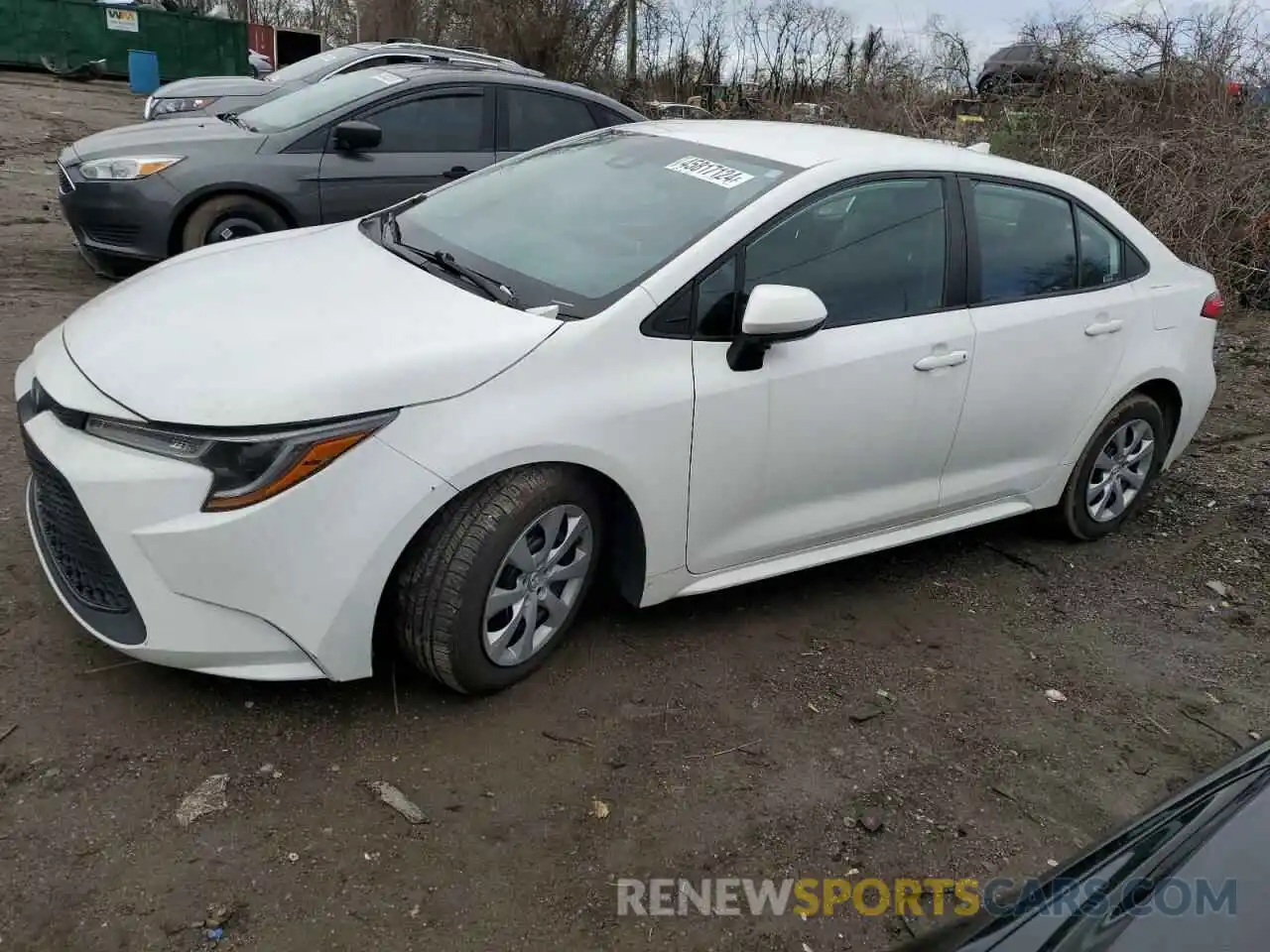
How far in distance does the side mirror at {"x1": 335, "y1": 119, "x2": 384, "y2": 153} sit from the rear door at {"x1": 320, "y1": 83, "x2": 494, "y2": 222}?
0.13 meters

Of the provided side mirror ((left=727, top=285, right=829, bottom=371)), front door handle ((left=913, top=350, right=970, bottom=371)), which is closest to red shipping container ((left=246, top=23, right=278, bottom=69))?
front door handle ((left=913, top=350, right=970, bottom=371))

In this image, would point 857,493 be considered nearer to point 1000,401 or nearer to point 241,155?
point 1000,401

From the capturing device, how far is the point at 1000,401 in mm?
3865

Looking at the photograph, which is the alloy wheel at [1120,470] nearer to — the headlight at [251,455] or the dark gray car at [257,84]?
the headlight at [251,455]

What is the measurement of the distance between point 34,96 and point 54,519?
19.8 metres

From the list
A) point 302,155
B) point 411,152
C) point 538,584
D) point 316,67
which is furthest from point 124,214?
point 316,67

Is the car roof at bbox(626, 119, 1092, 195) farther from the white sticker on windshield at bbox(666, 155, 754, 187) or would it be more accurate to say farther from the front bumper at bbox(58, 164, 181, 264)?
the front bumper at bbox(58, 164, 181, 264)

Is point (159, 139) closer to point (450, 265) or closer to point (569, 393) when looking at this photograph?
point (450, 265)

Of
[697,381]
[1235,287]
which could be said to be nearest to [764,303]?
[697,381]

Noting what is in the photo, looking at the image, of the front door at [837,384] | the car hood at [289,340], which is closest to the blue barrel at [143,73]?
the car hood at [289,340]

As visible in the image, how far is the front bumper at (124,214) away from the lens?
6.14 m

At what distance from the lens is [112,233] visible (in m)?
6.23

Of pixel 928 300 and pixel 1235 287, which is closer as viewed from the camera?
pixel 928 300

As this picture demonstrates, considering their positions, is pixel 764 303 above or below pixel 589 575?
above
